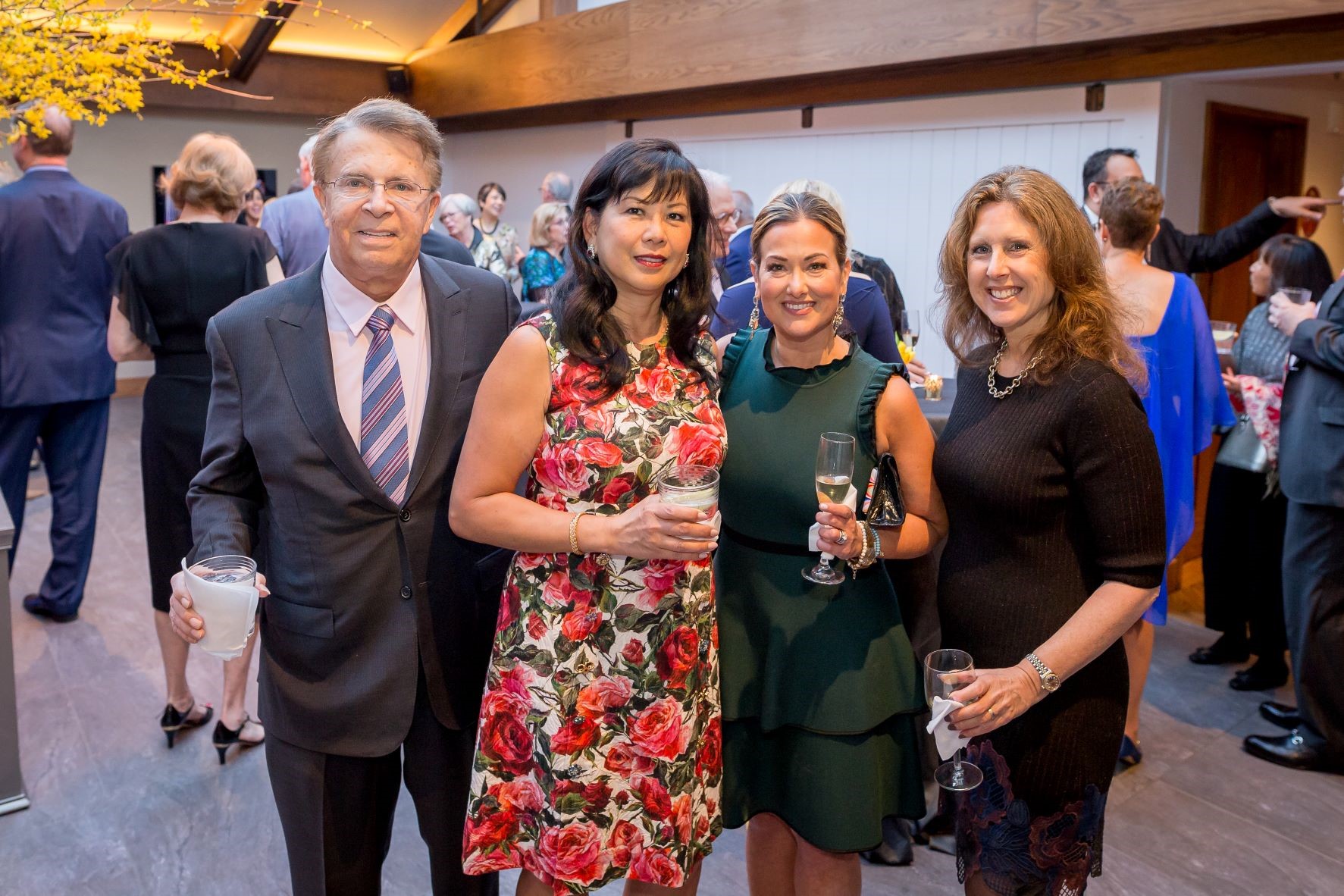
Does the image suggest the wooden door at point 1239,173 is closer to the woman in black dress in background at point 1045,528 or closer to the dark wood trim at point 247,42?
the woman in black dress in background at point 1045,528

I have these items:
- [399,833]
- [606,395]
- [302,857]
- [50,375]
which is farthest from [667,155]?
[50,375]

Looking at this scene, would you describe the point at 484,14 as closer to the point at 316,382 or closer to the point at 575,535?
the point at 316,382

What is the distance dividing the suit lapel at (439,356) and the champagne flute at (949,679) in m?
0.90

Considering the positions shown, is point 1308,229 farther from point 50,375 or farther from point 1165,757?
point 50,375

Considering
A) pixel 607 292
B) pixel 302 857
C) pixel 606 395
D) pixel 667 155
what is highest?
pixel 667 155

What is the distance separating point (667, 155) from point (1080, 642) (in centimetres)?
105

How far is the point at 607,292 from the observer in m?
1.88

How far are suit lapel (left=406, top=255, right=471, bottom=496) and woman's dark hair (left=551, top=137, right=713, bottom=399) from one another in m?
0.19

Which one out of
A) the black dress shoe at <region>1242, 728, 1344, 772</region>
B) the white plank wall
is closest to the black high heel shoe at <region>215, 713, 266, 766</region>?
the black dress shoe at <region>1242, 728, 1344, 772</region>

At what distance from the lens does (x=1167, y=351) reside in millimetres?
3354

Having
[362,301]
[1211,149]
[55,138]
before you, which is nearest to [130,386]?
[55,138]

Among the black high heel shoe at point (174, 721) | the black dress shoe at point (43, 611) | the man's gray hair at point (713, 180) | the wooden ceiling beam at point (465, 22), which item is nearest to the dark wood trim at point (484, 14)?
the wooden ceiling beam at point (465, 22)

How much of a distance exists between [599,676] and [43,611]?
12.8 ft

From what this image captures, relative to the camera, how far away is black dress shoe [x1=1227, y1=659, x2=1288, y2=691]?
4.07 m
